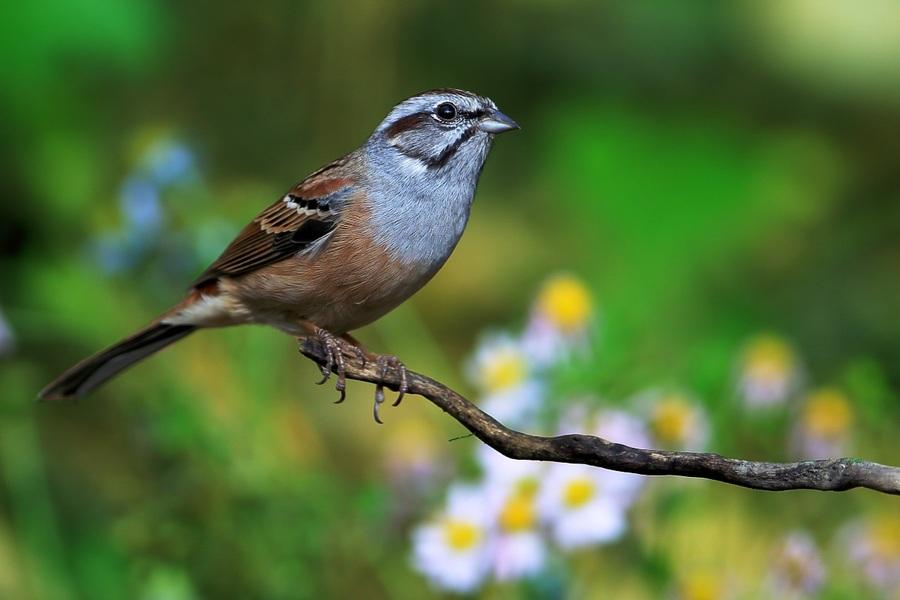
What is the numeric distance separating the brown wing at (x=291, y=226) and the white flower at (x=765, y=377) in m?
0.96

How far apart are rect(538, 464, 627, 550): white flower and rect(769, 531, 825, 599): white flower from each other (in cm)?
31

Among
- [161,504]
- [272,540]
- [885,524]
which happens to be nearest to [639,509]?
[885,524]

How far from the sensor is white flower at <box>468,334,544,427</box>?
2.74 meters

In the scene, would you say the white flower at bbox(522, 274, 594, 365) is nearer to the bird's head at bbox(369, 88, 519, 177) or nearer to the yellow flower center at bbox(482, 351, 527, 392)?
the yellow flower center at bbox(482, 351, 527, 392)

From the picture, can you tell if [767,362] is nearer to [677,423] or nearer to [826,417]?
[826,417]

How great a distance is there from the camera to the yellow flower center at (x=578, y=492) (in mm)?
2482

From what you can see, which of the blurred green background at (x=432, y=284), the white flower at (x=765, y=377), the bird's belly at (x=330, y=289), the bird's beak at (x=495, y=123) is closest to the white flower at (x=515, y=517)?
the blurred green background at (x=432, y=284)

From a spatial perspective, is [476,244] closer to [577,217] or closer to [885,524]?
[577,217]

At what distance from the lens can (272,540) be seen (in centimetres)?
290

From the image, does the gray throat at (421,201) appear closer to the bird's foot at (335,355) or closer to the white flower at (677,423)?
the bird's foot at (335,355)

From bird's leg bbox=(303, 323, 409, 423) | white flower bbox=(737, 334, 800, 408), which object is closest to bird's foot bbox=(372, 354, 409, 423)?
bird's leg bbox=(303, 323, 409, 423)

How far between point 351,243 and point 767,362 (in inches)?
38.4

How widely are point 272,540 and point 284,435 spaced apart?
0.85 metres

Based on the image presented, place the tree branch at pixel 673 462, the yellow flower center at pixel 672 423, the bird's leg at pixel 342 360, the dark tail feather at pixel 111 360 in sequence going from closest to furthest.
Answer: the tree branch at pixel 673 462 → the bird's leg at pixel 342 360 → the yellow flower center at pixel 672 423 → the dark tail feather at pixel 111 360
